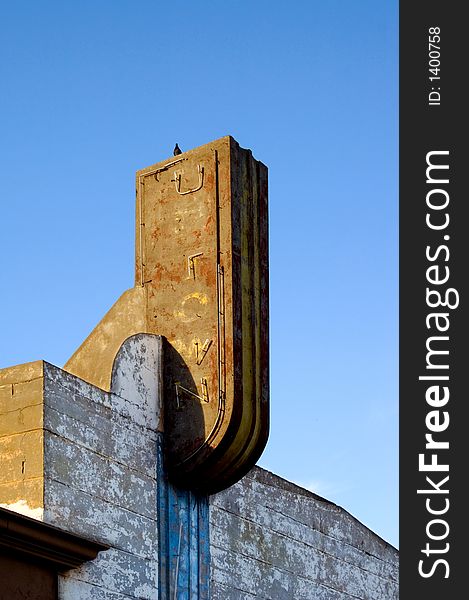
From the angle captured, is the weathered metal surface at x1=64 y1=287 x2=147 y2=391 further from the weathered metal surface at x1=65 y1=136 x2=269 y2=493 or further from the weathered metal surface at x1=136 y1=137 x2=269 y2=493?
the weathered metal surface at x1=136 y1=137 x2=269 y2=493

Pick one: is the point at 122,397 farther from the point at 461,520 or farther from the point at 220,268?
the point at 461,520

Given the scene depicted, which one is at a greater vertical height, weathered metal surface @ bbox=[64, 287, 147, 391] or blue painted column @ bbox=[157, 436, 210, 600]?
weathered metal surface @ bbox=[64, 287, 147, 391]

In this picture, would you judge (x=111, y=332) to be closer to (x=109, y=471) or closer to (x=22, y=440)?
(x=109, y=471)

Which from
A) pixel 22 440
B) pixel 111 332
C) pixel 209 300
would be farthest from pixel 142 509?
pixel 209 300

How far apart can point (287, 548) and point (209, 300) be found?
132 inches

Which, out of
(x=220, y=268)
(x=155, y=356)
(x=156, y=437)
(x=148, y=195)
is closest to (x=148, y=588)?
(x=156, y=437)

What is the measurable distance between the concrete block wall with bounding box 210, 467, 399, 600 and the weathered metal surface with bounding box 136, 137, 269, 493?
0.79 metres

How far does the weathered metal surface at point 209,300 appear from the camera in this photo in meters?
13.8

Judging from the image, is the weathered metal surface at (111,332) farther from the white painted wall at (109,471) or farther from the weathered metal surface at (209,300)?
the white painted wall at (109,471)

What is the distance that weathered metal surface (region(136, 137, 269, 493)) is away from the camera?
1382 centimetres

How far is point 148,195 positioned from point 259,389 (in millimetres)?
2515

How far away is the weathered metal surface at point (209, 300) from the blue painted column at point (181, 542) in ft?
0.61

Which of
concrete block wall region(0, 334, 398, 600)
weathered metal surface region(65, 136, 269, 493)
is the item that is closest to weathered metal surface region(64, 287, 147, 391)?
weathered metal surface region(65, 136, 269, 493)

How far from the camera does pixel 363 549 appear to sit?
1748 centimetres
